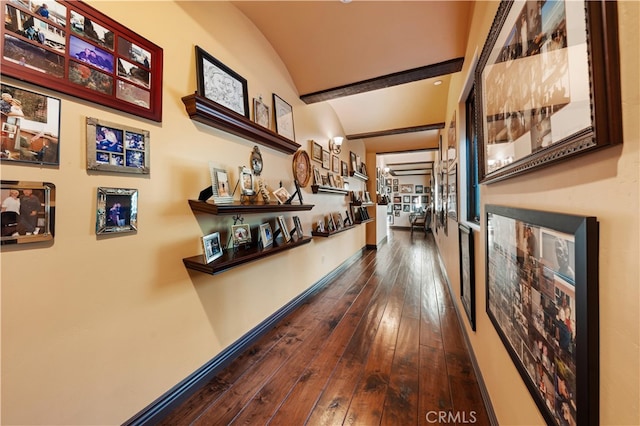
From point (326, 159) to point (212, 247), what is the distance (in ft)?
8.17

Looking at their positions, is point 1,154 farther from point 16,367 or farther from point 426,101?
point 426,101

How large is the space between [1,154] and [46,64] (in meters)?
0.43

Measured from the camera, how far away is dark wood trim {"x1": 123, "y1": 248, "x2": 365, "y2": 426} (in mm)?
1368

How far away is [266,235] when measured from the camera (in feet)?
7.39

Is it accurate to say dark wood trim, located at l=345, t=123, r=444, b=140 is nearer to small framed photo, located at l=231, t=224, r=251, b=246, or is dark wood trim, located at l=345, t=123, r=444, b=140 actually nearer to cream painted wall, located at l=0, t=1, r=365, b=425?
cream painted wall, located at l=0, t=1, r=365, b=425

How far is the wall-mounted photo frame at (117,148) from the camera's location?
1158 millimetres

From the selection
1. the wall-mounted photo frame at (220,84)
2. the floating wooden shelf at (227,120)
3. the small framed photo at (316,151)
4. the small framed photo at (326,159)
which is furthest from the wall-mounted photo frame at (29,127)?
the small framed photo at (326,159)

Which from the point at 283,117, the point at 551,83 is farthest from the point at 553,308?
the point at 283,117

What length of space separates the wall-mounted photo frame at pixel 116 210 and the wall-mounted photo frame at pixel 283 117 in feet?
5.08

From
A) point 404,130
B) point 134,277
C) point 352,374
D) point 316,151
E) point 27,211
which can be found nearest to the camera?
point 27,211

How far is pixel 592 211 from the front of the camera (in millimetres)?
559

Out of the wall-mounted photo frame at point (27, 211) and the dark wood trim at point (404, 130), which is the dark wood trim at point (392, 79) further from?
the wall-mounted photo frame at point (27, 211)

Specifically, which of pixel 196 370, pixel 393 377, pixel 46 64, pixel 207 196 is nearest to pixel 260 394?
pixel 196 370

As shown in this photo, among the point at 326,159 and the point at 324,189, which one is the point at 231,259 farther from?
the point at 326,159
